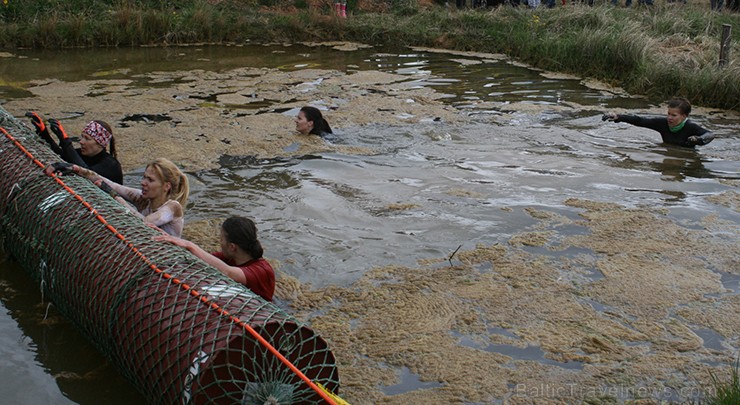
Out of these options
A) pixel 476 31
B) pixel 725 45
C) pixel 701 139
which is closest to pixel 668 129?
pixel 701 139

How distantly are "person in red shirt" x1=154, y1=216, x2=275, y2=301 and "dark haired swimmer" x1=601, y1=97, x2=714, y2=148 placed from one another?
22.2 feet

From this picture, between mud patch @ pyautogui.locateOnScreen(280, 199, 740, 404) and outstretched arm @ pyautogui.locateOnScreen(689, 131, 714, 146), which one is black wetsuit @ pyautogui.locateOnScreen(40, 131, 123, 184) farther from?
outstretched arm @ pyautogui.locateOnScreen(689, 131, 714, 146)

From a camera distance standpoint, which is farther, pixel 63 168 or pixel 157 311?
pixel 63 168

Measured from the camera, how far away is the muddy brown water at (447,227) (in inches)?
203

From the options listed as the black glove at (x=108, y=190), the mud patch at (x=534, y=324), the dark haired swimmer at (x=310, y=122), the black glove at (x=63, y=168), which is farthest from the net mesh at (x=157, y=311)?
the dark haired swimmer at (x=310, y=122)

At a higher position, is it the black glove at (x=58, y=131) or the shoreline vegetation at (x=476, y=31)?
the shoreline vegetation at (x=476, y=31)

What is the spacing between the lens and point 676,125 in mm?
10812

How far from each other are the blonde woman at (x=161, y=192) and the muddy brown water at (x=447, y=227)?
94cm

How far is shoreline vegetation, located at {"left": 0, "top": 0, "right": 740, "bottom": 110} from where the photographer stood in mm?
14688

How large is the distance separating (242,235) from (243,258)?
18 centimetres

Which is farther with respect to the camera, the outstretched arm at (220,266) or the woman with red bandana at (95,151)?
the woman with red bandana at (95,151)

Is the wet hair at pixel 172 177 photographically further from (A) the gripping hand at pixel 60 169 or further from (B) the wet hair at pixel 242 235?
(B) the wet hair at pixel 242 235

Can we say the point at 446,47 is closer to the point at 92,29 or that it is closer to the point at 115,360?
the point at 92,29

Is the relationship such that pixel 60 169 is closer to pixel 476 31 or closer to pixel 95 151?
pixel 95 151
